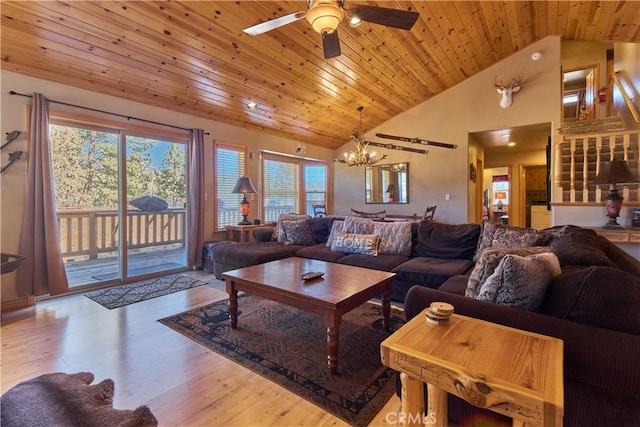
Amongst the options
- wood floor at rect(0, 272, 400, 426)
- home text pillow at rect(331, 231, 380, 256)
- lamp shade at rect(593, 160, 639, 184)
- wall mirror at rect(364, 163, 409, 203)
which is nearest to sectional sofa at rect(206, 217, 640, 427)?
wood floor at rect(0, 272, 400, 426)

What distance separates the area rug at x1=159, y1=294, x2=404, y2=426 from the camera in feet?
5.85

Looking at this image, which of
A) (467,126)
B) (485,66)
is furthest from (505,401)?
(485,66)

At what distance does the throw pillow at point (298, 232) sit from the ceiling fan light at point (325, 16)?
116 inches

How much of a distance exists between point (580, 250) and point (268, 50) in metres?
3.76

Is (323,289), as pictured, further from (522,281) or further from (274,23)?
(274,23)

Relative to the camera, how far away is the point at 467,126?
5.86 m

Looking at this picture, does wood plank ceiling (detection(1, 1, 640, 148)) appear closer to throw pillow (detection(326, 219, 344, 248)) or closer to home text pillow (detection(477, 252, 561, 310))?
throw pillow (detection(326, 219, 344, 248))

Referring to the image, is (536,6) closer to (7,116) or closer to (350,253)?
(350,253)

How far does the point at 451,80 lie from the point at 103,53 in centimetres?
553

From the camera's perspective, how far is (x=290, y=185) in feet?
22.3

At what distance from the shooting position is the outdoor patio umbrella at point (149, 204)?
4.30 meters

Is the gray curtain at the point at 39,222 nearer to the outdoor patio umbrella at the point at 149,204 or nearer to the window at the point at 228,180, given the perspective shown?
the outdoor patio umbrella at the point at 149,204

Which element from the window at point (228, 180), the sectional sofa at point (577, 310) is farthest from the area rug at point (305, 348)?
the window at point (228, 180)

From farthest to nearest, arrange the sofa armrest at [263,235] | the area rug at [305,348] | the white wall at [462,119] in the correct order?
the white wall at [462,119]
the sofa armrest at [263,235]
the area rug at [305,348]
